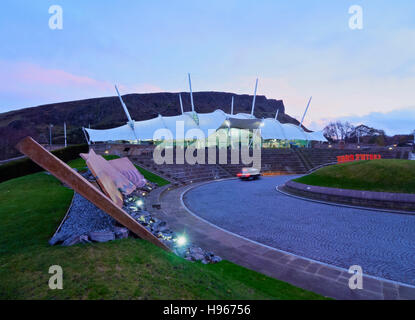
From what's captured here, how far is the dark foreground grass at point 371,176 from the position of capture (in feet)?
41.7

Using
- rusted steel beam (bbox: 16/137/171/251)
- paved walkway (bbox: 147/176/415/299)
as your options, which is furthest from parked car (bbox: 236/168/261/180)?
rusted steel beam (bbox: 16/137/171/251)

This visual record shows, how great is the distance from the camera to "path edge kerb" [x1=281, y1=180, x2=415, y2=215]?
37.9ft

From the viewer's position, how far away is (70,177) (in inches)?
218

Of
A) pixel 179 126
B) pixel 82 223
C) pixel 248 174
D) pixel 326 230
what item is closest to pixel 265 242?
pixel 326 230

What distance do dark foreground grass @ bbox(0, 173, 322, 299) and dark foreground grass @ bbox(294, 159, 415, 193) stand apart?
465 inches

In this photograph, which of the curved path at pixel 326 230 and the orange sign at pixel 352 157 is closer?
the curved path at pixel 326 230

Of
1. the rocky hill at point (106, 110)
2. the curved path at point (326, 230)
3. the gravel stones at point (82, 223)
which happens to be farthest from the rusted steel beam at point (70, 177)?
the rocky hill at point (106, 110)

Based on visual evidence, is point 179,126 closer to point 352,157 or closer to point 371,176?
point 352,157

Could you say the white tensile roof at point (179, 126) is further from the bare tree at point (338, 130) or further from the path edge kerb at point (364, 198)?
the bare tree at point (338, 130)

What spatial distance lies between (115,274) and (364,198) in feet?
45.8

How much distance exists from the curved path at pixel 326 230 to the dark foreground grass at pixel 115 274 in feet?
8.33
